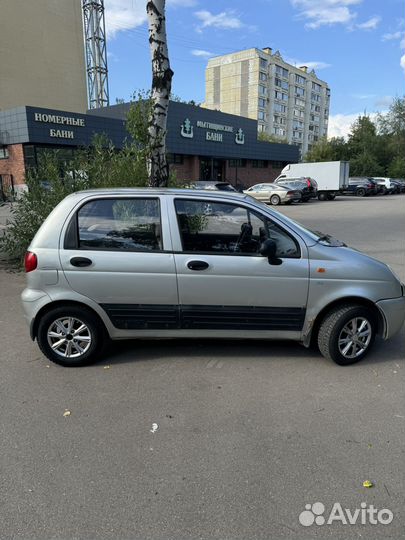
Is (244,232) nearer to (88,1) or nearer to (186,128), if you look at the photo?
(186,128)

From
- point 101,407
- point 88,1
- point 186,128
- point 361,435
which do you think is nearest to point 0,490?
point 101,407

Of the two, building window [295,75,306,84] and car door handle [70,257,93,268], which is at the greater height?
building window [295,75,306,84]

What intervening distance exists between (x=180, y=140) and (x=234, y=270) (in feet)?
106

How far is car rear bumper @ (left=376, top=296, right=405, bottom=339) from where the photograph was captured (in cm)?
402

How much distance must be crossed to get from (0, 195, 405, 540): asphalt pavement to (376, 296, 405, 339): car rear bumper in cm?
38

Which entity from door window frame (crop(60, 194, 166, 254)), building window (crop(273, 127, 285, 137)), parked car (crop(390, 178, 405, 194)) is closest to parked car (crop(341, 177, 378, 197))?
parked car (crop(390, 178, 405, 194))

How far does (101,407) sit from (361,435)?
80.5 inches

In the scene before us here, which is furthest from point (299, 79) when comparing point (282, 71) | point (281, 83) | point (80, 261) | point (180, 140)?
point (80, 261)

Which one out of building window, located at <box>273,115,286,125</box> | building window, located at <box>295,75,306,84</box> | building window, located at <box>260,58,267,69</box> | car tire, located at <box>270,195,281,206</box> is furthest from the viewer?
building window, located at <box>295,75,306,84</box>

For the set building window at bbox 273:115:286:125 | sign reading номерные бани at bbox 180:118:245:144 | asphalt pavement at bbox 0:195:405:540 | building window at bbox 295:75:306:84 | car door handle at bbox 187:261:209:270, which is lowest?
asphalt pavement at bbox 0:195:405:540

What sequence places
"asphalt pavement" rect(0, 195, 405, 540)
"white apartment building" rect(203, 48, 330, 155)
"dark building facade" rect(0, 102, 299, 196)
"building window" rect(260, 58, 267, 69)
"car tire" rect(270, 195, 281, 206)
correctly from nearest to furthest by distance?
1. "asphalt pavement" rect(0, 195, 405, 540)
2. "dark building facade" rect(0, 102, 299, 196)
3. "car tire" rect(270, 195, 281, 206)
4. "building window" rect(260, 58, 267, 69)
5. "white apartment building" rect(203, 48, 330, 155)

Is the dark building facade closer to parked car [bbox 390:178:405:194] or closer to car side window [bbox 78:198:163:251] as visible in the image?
parked car [bbox 390:178:405:194]

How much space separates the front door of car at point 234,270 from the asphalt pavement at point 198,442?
50cm

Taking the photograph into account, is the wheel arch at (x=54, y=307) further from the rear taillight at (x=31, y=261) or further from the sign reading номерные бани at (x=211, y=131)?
the sign reading номерные бани at (x=211, y=131)
